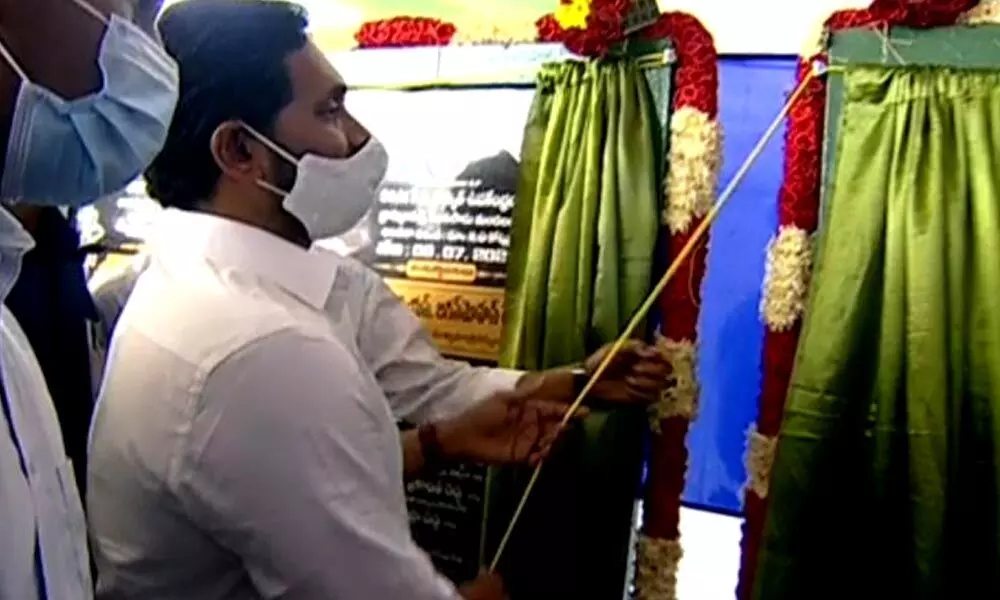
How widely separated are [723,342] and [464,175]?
1.93 ft

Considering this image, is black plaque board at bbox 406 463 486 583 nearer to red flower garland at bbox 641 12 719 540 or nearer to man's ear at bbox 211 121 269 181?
red flower garland at bbox 641 12 719 540

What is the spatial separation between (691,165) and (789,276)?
25 cm

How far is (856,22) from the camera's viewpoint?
1.89 meters

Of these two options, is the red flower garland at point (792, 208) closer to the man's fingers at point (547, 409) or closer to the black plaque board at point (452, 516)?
the man's fingers at point (547, 409)

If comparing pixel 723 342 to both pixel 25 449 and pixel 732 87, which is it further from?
pixel 25 449

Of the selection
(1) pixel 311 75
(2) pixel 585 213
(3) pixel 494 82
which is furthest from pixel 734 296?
(1) pixel 311 75

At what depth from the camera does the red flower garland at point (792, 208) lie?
1.94 m

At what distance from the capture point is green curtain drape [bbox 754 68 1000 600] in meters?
1.77

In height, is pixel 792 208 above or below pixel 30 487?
above

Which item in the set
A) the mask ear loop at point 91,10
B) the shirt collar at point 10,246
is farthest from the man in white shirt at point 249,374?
the mask ear loop at point 91,10

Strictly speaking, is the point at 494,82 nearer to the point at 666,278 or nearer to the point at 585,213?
the point at 585,213

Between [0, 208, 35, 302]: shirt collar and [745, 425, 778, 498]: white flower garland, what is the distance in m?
1.24

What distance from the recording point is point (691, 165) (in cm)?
200

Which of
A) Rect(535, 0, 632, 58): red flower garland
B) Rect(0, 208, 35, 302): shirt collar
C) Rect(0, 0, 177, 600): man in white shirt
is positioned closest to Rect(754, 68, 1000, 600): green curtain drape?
Rect(535, 0, 632, 58): red flower garland
